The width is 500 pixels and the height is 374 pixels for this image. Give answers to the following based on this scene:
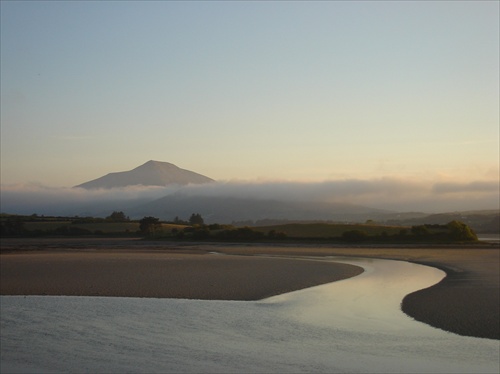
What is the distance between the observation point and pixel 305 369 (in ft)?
51.9

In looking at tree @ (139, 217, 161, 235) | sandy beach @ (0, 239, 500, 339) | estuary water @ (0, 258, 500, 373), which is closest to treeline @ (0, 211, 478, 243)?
tree @ (139, 217, 161, 235)

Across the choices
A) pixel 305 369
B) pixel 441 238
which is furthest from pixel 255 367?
pixel 441 238

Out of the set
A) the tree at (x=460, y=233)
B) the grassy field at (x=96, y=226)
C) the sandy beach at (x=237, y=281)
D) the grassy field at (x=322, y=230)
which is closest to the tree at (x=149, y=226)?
the grassy field at (x=96, y=226)

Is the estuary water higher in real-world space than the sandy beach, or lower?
lower

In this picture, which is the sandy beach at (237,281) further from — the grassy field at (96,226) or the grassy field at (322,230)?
the grassy field at (96,226)

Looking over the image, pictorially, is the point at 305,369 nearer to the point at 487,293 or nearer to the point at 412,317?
the point at 412,317

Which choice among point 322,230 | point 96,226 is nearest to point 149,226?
Answer: point 96,226

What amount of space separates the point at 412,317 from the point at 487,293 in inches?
259

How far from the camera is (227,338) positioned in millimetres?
19453

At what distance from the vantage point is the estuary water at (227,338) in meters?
16.4

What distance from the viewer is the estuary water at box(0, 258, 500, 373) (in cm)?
1639

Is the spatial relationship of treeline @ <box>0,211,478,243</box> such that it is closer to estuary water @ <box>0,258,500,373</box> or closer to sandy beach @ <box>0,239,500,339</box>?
sandy beach @ <box>0,239,500,339</box>

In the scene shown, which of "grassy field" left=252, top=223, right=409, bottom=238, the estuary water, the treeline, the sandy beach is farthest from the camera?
"grassy field" left=252, top=223, right=409, bottom=238

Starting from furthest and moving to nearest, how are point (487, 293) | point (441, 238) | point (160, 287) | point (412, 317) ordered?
point (441, 238), point (160, 287), point (487, 293), point (412, 317)
